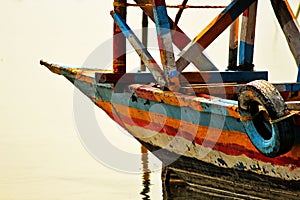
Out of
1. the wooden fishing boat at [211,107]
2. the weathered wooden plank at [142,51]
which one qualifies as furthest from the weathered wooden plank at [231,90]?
the weathered wooden plank at [142,51]

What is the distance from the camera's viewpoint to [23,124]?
11.5 m

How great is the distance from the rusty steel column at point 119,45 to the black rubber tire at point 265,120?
1.95 meters

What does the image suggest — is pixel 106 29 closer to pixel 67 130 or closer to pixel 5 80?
pixel 5 80

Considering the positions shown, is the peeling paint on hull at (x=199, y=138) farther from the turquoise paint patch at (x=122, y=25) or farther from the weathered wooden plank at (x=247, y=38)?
the weathered wooden plank at (x=247, y=38)

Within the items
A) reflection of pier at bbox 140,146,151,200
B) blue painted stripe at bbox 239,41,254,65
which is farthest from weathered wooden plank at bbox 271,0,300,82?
reflection of pier at bbox 140,146,151,200

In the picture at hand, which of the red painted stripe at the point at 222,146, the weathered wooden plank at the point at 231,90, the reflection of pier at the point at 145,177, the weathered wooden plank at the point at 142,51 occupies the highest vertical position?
the weathered wooden plank at the point at 142,51

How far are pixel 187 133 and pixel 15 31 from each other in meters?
25.7

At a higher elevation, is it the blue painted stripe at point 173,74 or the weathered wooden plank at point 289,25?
the weathered wooden plank at point 289,25

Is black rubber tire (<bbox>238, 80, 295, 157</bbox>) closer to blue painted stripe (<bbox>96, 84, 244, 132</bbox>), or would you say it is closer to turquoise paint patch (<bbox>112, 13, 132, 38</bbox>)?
blue painted stripe (<bbox>96, 84, 244, 132</bbox>)

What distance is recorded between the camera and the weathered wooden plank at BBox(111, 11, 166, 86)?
6016mm

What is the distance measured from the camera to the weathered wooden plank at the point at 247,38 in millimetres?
6988

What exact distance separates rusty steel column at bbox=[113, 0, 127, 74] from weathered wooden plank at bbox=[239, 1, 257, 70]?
44.7 inches

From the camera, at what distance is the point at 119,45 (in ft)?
21.6

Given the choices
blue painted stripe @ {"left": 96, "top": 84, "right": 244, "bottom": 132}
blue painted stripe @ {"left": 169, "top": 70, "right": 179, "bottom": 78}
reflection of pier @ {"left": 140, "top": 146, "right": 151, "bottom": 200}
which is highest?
blue painted stripe @ {"left": 169, "top": 70, "right": 179, "bottom": 78}
